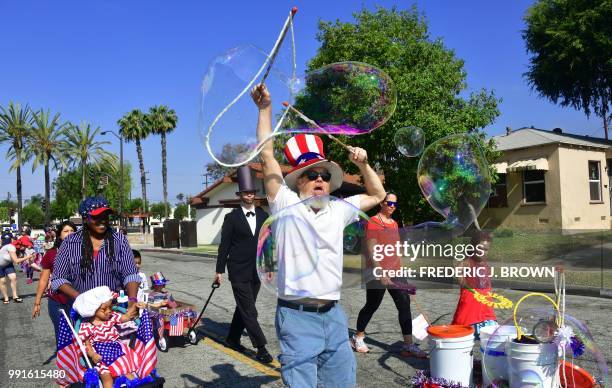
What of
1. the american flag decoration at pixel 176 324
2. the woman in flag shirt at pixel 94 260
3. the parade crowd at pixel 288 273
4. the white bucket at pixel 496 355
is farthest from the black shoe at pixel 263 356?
the white bucket at pixel 496 355

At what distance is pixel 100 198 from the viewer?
4445 mm

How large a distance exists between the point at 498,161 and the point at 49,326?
20.4m

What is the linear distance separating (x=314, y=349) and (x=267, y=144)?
1234 mm

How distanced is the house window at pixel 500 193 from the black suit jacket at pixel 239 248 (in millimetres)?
19702

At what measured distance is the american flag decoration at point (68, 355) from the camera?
3887 mm

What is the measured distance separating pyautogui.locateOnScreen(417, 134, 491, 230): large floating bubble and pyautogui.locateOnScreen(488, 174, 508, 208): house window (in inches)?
743

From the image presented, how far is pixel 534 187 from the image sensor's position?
2294 cm

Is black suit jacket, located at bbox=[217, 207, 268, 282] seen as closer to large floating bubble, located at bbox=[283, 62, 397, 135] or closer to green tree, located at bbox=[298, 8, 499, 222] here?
large floating bubble, located at bbox=[283, 62, 397, 135]

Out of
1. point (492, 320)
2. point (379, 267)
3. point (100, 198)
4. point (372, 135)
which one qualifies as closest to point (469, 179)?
point (492, 320)

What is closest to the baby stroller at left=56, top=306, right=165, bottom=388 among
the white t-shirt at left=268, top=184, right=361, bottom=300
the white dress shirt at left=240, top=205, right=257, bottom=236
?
the white t-shirt at left=268, top=184, right=361, bottom=300

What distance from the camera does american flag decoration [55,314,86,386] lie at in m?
3.89

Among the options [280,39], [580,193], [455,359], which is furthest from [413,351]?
[580,193]

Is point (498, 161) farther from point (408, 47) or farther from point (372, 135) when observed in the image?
point (372, 135)

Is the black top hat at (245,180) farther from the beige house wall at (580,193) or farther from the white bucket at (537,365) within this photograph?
the beige house wall at (580,193)
